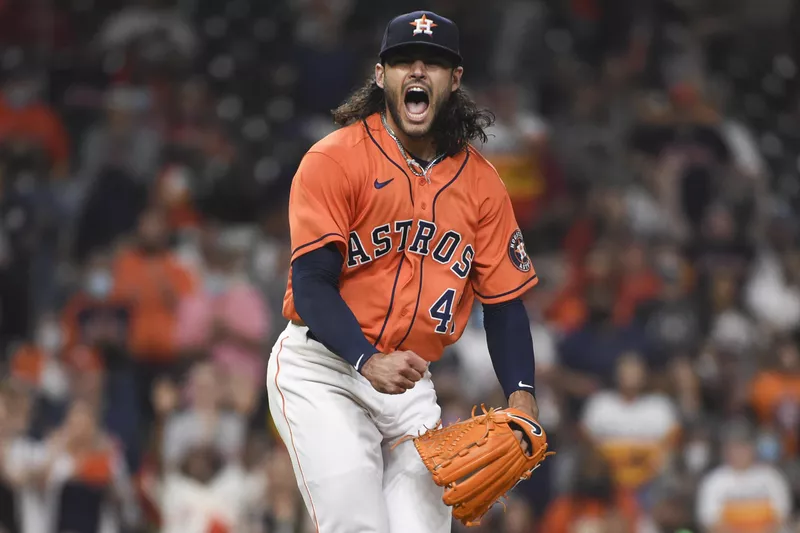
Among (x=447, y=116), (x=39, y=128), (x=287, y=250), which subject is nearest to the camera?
(x=447, y=116)

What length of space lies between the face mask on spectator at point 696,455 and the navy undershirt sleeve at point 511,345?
14.4 feet

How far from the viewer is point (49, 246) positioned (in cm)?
945

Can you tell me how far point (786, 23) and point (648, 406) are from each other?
515 centimetres

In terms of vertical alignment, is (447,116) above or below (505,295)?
above

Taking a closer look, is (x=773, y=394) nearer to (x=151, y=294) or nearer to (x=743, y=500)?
(x=743, y=500)

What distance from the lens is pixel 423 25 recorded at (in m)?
4.02

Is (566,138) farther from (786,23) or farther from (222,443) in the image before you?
(222,443)

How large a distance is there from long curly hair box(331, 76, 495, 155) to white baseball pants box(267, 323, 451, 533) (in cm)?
73

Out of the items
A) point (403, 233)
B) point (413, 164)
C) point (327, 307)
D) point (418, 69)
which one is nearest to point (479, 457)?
point (327, 307)

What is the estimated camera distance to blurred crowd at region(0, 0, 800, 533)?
8000mm

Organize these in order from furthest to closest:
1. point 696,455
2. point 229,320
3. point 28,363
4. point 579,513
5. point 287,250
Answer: point 287,250, point 229,320, point 28,363, point 696,455, point 579,513

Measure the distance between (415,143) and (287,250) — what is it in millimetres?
5078

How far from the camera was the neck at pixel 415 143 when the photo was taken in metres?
4.21

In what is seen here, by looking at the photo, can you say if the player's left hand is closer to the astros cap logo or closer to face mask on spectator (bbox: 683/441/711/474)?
the astros cap logo
